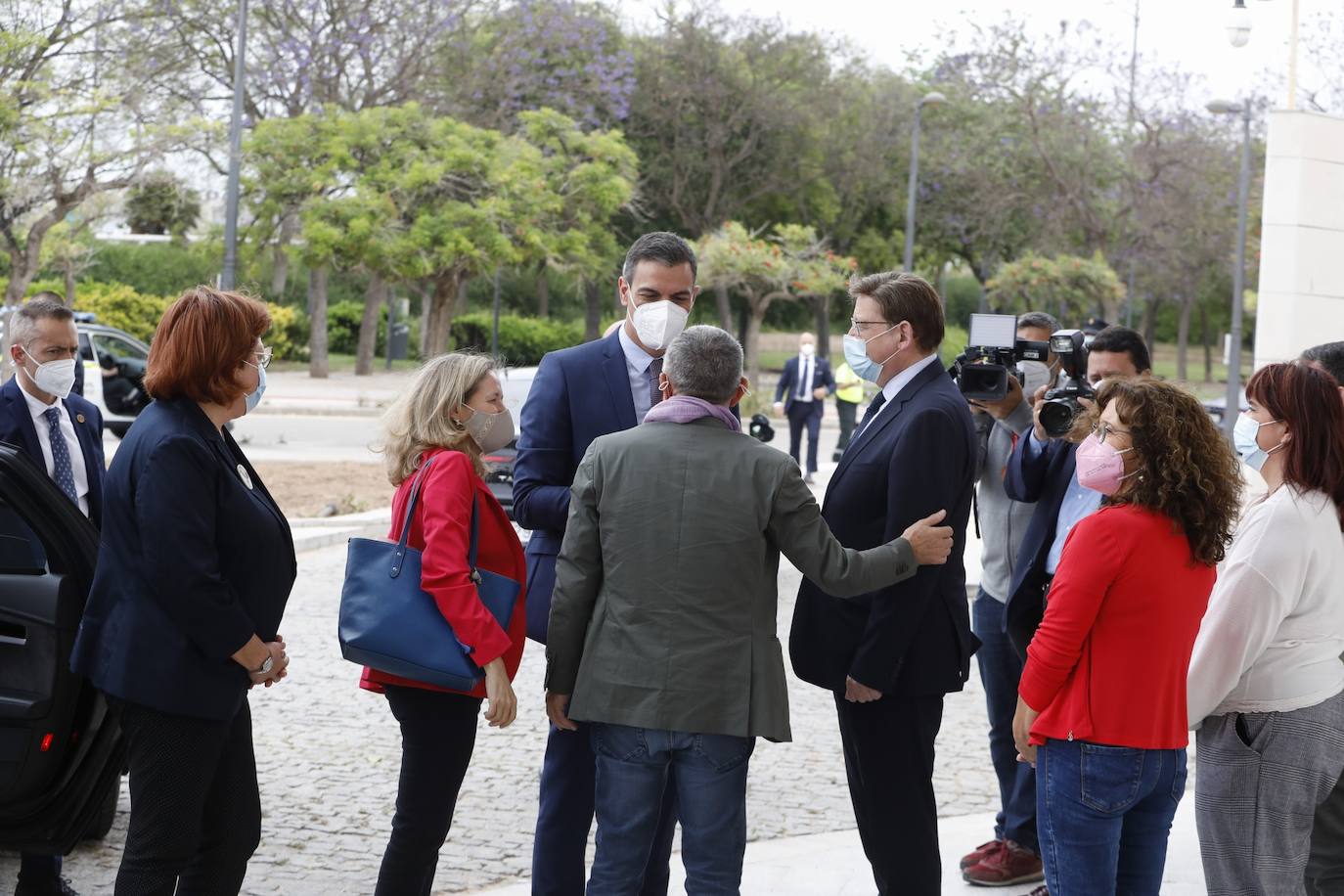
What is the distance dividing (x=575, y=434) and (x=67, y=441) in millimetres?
2260

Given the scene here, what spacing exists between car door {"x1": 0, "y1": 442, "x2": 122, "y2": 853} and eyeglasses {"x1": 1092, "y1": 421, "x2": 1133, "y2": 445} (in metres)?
2.89

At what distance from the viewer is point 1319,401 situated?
3.50 m

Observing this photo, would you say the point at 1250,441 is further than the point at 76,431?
No

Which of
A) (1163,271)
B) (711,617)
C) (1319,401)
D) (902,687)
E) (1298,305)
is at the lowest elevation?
(902,687)

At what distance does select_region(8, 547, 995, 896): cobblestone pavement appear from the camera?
4.95 metres

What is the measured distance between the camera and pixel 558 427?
4074 mm

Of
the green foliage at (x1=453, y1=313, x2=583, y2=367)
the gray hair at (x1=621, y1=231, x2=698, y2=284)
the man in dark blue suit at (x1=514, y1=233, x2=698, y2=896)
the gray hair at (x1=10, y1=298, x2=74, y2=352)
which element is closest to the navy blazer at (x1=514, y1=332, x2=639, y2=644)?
the man in dark blue suit at (x1=514, y1=233, x2=698, y2=896)

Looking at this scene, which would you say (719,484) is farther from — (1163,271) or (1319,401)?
(1163,271)

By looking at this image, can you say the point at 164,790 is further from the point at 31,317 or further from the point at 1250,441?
the point at 1250,441

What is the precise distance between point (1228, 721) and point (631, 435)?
5.44ft

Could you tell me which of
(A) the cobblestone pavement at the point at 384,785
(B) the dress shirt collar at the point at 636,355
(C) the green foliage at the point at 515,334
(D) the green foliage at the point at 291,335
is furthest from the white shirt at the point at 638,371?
(C) the green foliage at the point at 515,334

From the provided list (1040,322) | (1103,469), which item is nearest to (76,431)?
(1103,469)

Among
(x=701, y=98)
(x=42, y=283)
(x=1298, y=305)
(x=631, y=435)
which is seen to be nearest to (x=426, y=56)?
(x=701, y=98)

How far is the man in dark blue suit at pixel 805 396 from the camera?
19000mm
